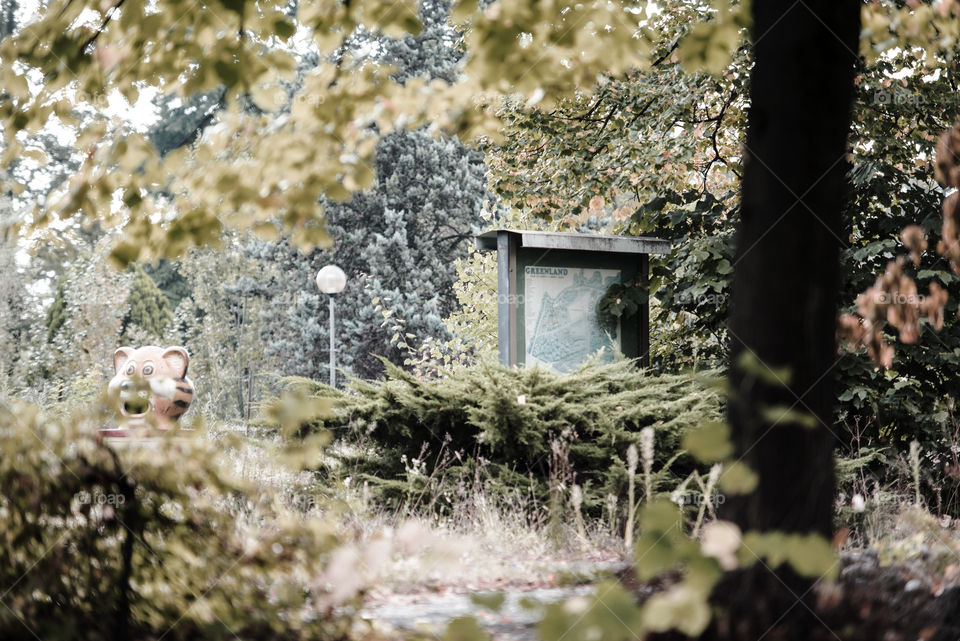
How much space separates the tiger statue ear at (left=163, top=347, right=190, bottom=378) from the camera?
484 inches

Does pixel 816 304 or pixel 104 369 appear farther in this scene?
pixel 104 369

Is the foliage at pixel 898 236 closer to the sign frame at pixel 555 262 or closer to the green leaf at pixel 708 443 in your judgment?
the sign frame at pixel 555 262

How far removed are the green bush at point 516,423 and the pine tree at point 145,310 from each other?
62.9ft

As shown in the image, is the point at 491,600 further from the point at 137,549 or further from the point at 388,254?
the point at 388,254

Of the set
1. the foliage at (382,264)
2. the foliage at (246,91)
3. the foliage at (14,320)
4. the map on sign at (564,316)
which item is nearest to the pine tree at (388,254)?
the foliage at (382,264)

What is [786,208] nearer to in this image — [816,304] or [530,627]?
[816,304]

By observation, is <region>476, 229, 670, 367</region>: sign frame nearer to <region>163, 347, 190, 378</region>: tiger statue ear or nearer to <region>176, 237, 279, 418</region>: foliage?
<region>163, 347, 190, 378</region>: tiger statue ear

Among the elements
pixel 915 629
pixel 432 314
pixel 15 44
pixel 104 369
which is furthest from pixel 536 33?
pixel 104 369

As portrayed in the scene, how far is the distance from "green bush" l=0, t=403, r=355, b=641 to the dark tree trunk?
44.7 inches

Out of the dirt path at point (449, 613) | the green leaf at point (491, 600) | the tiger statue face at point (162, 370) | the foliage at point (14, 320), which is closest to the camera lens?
the green leaf at point (491, 600)

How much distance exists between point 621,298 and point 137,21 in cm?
633

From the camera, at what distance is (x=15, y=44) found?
3574 millimetres

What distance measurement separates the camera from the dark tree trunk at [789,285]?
7.66 ft

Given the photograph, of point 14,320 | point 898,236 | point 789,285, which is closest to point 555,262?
point 898,236
